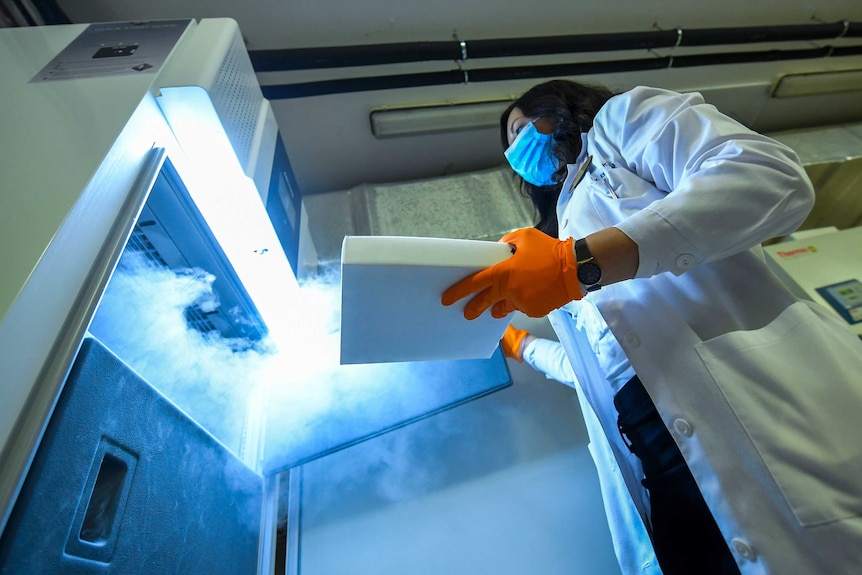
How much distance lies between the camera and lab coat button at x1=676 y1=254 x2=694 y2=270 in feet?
2.77

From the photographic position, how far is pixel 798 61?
237 cm

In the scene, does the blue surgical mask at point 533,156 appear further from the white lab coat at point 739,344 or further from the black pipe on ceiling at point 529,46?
the black pipe on ceiling at point 529,46

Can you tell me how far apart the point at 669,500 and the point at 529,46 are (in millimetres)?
1795

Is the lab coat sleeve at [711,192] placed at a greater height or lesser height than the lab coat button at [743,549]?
greater

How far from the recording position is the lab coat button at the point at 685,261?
0.84 m

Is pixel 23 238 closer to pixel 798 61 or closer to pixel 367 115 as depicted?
pixel 367 115

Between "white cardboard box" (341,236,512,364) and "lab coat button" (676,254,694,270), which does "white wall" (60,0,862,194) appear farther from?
"lab coat button" (676,254,694,270)

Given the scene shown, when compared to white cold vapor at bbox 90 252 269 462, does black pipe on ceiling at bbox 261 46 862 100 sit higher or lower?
higher

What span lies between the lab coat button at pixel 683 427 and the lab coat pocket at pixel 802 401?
9 cm

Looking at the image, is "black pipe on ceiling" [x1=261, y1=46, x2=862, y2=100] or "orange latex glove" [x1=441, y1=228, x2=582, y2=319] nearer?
"orange latex glove" [x1=441, y1=228, x2=582, y2=319]

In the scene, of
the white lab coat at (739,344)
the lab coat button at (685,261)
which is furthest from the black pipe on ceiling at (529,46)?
the lab coat button at (685,261)

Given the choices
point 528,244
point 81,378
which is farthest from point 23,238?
point 528,244

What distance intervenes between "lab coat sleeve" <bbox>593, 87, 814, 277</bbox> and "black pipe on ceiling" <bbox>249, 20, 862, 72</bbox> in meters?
1.16

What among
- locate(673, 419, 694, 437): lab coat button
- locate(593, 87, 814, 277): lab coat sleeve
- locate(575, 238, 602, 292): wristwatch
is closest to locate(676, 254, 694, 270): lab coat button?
locate(593, 87, 814, 277): lab coat sleeve
